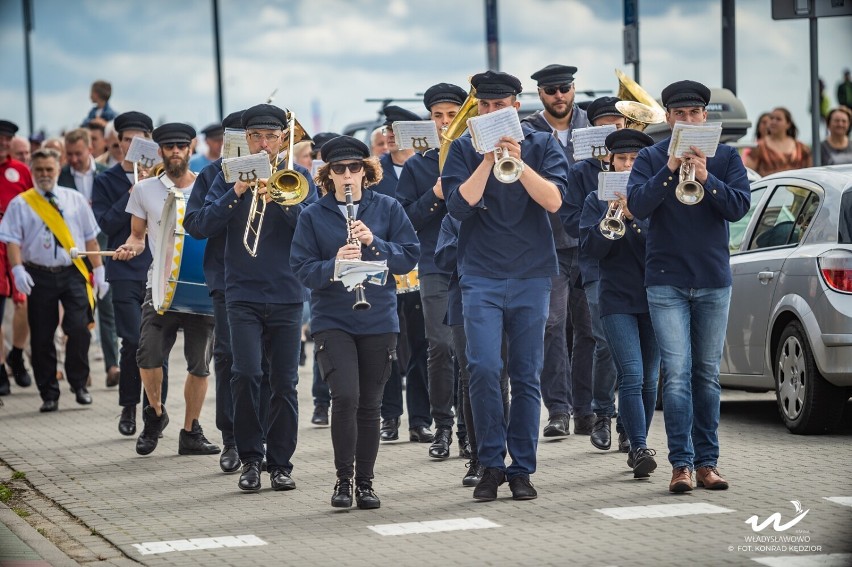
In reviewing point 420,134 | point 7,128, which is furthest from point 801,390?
point 7,128

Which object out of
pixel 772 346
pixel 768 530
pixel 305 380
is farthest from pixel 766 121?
pixel 768 530

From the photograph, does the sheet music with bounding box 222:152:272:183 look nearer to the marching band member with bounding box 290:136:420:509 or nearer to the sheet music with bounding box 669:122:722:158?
the marching band member with bounding box 290:136:420:509

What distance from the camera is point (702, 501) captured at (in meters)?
8.48

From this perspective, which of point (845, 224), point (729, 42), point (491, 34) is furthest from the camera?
point (491, 34)

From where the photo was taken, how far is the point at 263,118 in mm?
9617

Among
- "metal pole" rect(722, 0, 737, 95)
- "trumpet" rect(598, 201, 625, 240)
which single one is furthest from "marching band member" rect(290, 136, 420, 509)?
"metal pole" rect(722, 0, 737, 95)

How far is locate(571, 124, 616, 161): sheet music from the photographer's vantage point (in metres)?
10.5

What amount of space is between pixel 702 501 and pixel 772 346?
3022mm

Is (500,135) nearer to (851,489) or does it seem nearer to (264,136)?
(264,136)

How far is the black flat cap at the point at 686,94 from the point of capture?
8.77m

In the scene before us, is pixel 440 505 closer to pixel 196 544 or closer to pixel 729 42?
pixel 196 544

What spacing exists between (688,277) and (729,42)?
8.65 m

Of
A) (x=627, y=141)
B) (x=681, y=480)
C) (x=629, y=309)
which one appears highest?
(x=627, y=141)

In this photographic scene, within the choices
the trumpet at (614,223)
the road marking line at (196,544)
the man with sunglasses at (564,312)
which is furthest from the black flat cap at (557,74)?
the road marking line at (196,544)
